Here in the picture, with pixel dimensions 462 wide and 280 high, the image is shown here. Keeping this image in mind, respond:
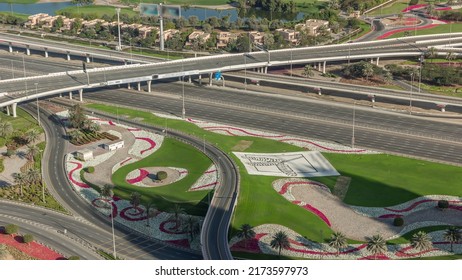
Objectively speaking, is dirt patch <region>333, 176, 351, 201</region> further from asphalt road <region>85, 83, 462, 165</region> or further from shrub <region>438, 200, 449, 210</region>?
asphalt road <region>85, 83, 462, 165</region>

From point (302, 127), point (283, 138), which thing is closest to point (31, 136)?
point (283, 138)

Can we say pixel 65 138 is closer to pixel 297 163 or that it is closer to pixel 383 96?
pixel 297 163

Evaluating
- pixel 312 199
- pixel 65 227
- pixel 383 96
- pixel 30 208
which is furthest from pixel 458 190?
pixel 30 208

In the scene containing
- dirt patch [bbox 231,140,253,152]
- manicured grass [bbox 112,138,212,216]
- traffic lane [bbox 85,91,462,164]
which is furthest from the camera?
dirt patch [bbox 231,140,253,152]

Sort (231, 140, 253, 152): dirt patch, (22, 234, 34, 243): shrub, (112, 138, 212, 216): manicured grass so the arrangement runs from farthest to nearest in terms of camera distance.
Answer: (231, 140, 253, 152): dirt patch
(112, 138, 212, 216): manicured grass
(22, 234, 34, 243): shrub

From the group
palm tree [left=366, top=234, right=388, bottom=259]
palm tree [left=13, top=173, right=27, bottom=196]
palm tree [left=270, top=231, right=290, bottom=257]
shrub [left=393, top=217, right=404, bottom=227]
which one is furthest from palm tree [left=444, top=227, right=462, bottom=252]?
palm tree [left=13, top=173, right=27, bottom=196]
